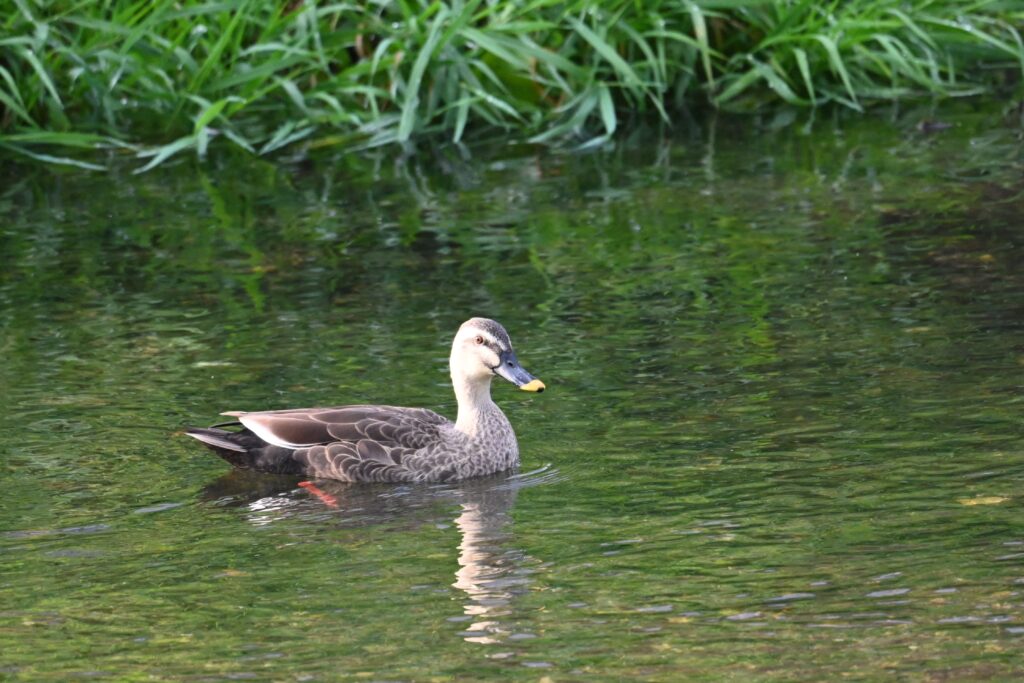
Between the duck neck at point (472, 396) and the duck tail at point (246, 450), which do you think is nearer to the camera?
the duck tail at point (246, 450)

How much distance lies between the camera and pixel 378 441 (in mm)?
7633

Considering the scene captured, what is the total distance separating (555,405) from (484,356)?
655 millimetres

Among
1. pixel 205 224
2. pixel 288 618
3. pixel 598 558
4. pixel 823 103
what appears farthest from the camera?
pixel 823 103

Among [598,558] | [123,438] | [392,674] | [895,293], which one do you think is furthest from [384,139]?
[392,674]

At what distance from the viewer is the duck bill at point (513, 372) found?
25.1 ft

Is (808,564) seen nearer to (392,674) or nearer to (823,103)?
(392,674)

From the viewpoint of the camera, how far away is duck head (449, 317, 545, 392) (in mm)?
7723

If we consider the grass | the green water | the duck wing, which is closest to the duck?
the duck wing

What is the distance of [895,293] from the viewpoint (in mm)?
9672

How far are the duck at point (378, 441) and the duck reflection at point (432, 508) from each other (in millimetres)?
62

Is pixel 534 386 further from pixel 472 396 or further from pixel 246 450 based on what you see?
pixel 246 450

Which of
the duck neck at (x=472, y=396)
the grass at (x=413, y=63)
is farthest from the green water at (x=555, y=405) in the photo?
the grass at (x=413, y=63)

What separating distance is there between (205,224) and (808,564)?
6719mm

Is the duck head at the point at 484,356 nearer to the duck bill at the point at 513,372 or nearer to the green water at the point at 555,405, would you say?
the duck bill at the point at 513,372
